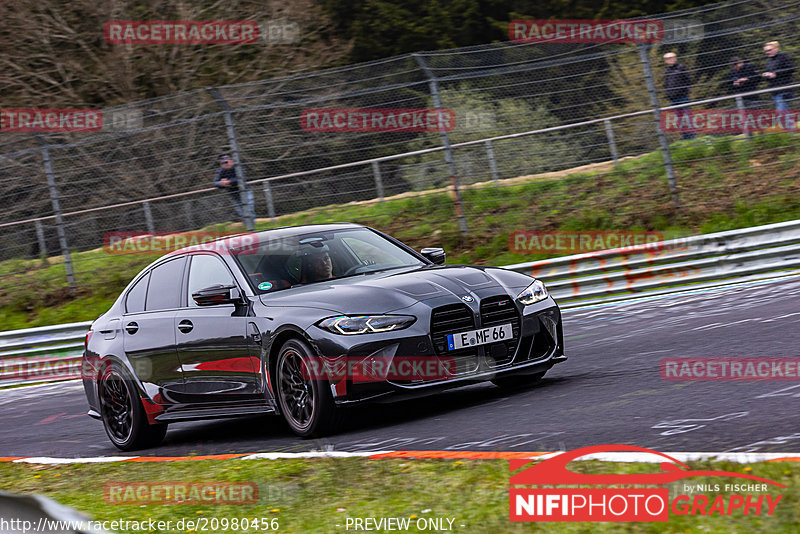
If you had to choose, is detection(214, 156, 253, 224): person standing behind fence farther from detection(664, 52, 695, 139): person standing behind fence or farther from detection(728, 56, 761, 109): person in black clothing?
detection(728, 56, 761, 109): person in black clothing

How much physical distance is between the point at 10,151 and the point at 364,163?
19.3ft

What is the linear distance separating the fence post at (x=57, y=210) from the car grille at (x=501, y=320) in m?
12.6

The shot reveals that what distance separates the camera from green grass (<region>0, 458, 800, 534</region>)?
4.46 m

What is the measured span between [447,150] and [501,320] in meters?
9.17

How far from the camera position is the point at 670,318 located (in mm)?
11664

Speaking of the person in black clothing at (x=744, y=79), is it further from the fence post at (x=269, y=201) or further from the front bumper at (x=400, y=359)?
the front bumper at (x=400, y=359)

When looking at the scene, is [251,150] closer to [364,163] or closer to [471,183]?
[364,163]

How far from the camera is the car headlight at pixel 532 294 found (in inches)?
329

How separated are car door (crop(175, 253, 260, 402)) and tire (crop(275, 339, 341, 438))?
299mm

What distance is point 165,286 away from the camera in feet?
30.9

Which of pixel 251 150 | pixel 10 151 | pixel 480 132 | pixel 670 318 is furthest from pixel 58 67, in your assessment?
pixel 670 318

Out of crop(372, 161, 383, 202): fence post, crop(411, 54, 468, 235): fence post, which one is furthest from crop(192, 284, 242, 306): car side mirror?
crop(372, 161, 383, 202): fence post

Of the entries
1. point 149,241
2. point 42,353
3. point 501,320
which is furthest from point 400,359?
point 149,241

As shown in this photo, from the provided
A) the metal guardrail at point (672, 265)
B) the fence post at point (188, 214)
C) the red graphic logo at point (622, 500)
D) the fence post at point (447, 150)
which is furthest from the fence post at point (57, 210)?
the red graphic logo at point (622, 500)
